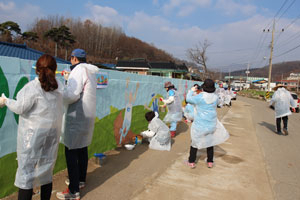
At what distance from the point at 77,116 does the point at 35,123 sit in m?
0.61

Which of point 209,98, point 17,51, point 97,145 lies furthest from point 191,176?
point 17,51

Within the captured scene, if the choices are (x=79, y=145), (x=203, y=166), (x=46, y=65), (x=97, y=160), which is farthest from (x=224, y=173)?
(x=46, y=65)

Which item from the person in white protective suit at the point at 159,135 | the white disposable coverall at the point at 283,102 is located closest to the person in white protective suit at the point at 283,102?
the white disposable coverall at the point at 283,102

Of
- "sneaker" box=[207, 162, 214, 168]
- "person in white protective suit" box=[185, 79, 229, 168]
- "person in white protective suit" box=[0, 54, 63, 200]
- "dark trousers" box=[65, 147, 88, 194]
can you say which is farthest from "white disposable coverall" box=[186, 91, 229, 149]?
"person in white protective suit" box=[0, 54, 63, 200]

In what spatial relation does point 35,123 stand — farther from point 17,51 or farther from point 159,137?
point 17,51

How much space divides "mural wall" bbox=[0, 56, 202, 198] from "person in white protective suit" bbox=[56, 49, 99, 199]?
0.68 metres

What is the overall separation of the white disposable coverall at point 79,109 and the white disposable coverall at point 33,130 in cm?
43

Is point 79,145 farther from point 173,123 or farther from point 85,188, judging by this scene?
point 173,123

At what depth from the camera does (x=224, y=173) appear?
3.97 metres

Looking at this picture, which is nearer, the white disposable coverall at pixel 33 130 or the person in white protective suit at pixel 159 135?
the white disposable coverall at pixel 33 130

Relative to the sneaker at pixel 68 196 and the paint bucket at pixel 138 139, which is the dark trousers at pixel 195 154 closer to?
the paint bucket at pixel 138 139

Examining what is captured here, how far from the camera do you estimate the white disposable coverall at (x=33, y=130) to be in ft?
6.63

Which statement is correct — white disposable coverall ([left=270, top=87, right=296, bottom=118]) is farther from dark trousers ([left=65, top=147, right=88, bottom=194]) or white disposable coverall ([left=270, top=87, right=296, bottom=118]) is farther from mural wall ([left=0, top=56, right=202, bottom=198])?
dark trousers ([left=65, top=147, right=88, bottom=194])

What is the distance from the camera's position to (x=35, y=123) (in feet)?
6.82
